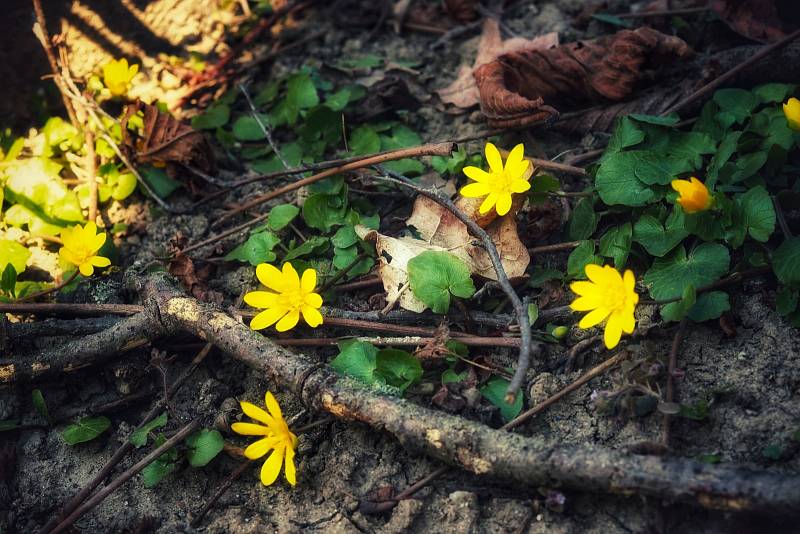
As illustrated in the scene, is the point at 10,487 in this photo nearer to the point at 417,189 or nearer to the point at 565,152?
the point at 417,189

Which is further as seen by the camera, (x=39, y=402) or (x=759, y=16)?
(x=759, y=16)

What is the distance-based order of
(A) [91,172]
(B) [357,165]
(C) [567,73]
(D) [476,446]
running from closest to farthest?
(D) [476,446]
(B) [357,165]
(C) [567,73]
(A) [91,172]

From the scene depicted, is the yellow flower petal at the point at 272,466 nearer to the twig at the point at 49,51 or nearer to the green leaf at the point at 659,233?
the green leaf at the point at 659,233

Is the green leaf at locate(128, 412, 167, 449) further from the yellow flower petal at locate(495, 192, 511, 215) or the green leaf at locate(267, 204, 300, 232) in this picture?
the yellow flower petal at locate(495, 192, 511, 215)

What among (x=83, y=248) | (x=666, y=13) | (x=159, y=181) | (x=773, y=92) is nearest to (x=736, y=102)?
(x=773, y=92)

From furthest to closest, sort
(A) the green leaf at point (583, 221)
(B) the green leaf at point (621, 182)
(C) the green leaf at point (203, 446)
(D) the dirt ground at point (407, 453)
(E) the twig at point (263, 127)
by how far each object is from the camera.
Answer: (E) the twig at point (263, 127), (A) the green leaf at point (583, 221), (B) the green leaf at point (621, 182), (C) the green leaf at point (203, 446), (D) the dirt ground at point (407, 453)

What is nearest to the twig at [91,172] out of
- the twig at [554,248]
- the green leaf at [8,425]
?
the green leaf at [8,425]

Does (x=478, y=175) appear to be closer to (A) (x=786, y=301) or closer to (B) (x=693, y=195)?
(B) (x=693, y=195)

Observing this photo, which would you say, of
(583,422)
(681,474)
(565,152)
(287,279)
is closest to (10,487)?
(287,279)
